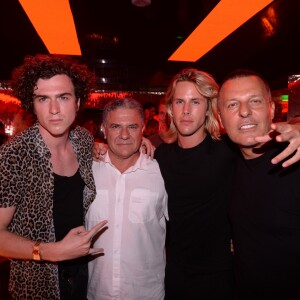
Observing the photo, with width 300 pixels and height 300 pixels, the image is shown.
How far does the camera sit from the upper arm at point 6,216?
173cm

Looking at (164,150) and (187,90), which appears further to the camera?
(164,150)

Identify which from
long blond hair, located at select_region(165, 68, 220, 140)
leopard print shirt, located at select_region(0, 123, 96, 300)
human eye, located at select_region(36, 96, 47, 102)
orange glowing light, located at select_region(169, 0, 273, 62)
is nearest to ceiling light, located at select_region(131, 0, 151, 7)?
orange glowing light, located at select_region(169, 0, 273, 62)

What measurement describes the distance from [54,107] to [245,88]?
50.4 inches

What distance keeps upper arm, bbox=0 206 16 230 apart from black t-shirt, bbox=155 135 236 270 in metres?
1.17

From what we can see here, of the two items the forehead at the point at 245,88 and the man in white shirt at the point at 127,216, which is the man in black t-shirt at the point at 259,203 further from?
the man in white shirt at the point at 127,216

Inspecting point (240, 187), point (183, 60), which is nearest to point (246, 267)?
point (240, 187)

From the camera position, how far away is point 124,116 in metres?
2.40

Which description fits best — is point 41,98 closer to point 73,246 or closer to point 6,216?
point 6,216

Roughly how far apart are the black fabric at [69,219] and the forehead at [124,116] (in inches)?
21.5

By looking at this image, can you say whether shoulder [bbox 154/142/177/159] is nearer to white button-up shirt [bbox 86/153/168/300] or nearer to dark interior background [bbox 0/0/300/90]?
white button-up shirt [bbox 86/153/168/300]

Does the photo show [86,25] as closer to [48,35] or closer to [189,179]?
[48,35]

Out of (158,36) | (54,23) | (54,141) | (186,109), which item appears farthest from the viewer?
(158,36)

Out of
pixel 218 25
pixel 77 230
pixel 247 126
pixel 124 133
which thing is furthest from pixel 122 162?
pixel 218 25

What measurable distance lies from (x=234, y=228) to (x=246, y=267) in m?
0.26
